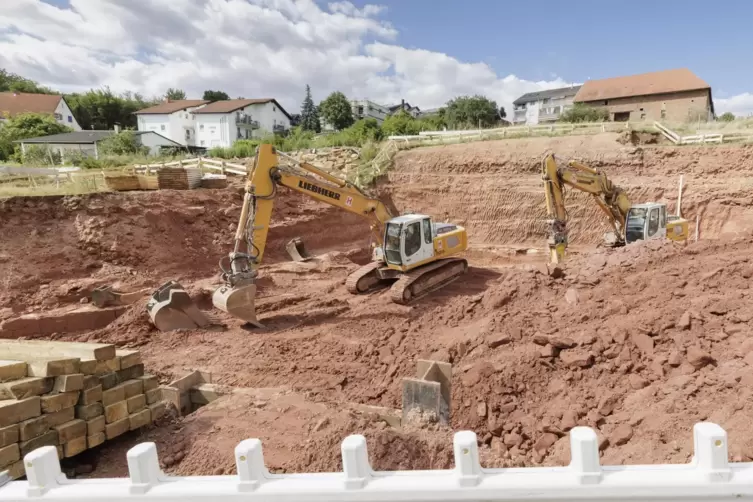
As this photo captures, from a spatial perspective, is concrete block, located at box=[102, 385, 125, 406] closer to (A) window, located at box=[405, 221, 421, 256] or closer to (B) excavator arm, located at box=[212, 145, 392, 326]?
(B) excavator arm, located at box=[212, 145, 392, 326]

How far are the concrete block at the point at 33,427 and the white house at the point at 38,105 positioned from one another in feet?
210

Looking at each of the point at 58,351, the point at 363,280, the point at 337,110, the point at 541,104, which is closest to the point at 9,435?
the point at 58,351

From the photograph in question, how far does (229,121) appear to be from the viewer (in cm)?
5366

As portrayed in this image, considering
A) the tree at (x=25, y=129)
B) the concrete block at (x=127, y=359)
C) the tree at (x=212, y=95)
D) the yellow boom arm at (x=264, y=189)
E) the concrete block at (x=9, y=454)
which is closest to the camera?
the concrete block at (x=9, y=454)

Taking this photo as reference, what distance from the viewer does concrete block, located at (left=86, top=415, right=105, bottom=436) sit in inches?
181

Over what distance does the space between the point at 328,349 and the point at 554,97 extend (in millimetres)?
68662

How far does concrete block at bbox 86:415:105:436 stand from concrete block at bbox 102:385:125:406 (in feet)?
0.50

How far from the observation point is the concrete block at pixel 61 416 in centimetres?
434

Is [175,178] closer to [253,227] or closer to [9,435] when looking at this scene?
[253,227]

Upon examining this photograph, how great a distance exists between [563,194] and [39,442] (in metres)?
13.1

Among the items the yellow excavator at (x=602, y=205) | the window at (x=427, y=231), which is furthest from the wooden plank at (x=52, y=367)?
the yellow excavator at (x=602, y=205)

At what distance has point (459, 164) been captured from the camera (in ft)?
75.6

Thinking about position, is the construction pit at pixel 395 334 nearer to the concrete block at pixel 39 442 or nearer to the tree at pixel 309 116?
the concrete block at pixel 39 442

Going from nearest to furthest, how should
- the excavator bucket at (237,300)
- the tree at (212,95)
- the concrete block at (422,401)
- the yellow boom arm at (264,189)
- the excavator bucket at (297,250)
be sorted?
the concrete block at (422,401) → the excavator bucket at (237,300) → the yellow boom arm at (264,189) → the excavator bucket at (297,250) → the tree at (212,95)
